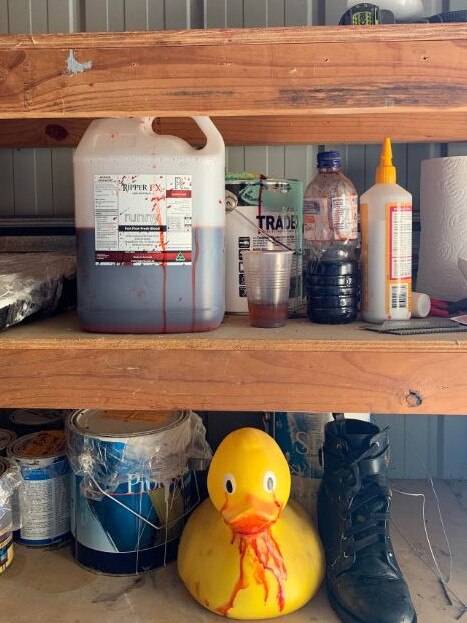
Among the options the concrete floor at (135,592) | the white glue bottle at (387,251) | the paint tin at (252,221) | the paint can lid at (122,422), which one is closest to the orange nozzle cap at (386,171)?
the white glue bottle at (387,251)

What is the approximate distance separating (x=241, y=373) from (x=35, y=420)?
61 centimetres

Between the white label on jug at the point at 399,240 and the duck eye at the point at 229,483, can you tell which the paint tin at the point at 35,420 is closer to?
the duck eye at the point at 229,483

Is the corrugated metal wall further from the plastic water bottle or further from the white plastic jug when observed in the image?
the white plastic jug

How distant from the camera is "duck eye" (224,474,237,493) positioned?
0.81 metres

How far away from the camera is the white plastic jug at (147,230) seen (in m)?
0.76

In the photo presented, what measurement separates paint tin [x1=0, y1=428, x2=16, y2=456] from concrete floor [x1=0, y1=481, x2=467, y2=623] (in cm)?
16

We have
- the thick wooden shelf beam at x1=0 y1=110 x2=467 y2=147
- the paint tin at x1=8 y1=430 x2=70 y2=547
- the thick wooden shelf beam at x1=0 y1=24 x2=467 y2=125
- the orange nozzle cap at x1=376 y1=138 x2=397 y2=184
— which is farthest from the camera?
the thick wooden shelf beam at x1=0 y1=110 x2=467 y2=147

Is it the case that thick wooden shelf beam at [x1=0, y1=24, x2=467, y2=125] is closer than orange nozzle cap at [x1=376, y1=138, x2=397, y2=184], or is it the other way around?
thick wooden shelf beam at [x1=0, y1=24, x2=467, y2=125]

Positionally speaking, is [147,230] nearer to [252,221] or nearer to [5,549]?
[252,221]

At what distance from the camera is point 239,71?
2.20ft

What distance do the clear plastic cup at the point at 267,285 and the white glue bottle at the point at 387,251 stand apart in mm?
116

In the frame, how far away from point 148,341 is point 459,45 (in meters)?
0.45

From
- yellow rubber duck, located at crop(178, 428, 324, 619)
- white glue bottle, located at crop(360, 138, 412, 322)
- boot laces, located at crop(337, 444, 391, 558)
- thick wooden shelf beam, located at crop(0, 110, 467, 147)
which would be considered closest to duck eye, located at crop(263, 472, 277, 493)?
yellow rubber duck, located at crop(178, 428, 324, 619)

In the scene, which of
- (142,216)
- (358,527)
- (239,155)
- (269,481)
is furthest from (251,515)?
(239,155)
